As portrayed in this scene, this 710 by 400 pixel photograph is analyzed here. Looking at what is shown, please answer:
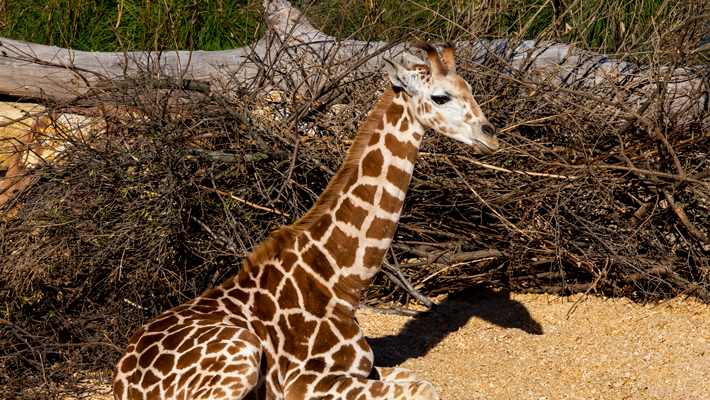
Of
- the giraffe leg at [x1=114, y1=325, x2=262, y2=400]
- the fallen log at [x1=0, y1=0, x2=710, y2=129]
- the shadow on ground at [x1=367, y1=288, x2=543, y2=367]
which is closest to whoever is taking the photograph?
the giraffe leg at [x1=114, y1=325, x2=262, y2=400]

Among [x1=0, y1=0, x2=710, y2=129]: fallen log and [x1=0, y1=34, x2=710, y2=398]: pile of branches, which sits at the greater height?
[x1=0, y1=0, x2=710, y2=129]: fallen log

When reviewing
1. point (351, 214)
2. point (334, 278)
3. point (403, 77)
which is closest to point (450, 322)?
point (334, 278)

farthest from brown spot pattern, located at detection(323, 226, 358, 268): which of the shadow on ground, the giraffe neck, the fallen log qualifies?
the fallen log

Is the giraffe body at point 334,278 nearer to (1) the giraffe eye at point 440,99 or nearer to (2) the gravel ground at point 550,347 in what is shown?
(1) the giraffe eye at point 440,99

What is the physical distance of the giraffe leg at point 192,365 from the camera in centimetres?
333

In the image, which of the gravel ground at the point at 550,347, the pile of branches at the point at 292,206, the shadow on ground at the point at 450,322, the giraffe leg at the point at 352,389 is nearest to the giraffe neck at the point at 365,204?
the giraffe leg at the point at 352,389

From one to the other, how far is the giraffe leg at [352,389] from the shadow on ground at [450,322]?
1.25 meters

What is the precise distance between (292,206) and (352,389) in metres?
2.28

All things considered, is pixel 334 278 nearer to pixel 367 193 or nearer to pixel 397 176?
pixel 367 193

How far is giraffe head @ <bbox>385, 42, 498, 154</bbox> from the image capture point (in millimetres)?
3781

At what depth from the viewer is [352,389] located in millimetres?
3748

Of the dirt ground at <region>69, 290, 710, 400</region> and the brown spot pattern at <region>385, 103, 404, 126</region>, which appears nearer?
the brown spot pattern at <region>385, 103, 404, 126</region>

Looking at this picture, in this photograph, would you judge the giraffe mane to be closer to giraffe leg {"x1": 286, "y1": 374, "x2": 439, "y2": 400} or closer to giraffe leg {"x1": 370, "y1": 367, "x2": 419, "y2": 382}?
giraffe leg {"x1": 286, "y1": 374, "x2": 439, "y2": 400}

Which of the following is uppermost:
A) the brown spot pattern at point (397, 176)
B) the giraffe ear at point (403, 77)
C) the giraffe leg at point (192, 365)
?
the giraffe ear at point (403, 77)
